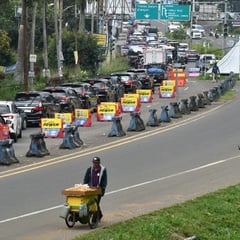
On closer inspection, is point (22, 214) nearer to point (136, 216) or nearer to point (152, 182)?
point (136, 216)

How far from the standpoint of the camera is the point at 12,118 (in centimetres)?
3397

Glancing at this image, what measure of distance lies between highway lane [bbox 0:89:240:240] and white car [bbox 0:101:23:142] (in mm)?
3877

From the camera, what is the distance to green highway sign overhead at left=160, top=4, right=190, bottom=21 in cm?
8106

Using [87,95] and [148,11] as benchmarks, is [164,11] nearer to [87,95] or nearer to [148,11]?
A: [148,11]

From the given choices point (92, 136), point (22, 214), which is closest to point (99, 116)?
point (92, 136)

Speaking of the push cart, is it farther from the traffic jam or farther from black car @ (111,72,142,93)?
black car @ (111,72,142,93)

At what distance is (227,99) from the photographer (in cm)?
5497

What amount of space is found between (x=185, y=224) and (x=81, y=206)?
1.88m

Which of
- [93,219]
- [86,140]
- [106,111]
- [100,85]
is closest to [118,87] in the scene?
[100,85]

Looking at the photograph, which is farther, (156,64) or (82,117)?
(156,64)

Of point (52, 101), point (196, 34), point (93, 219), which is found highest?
point (93, 219)

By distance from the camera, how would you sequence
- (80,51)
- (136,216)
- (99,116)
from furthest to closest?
1. (80,51)
2. (99,116)
3. (136,216)

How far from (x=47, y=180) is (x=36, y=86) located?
36456 mm

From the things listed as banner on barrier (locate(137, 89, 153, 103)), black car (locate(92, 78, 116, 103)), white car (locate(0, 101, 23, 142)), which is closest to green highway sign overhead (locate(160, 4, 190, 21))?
banner on barrier (locate(137, 89, 153, 103))
